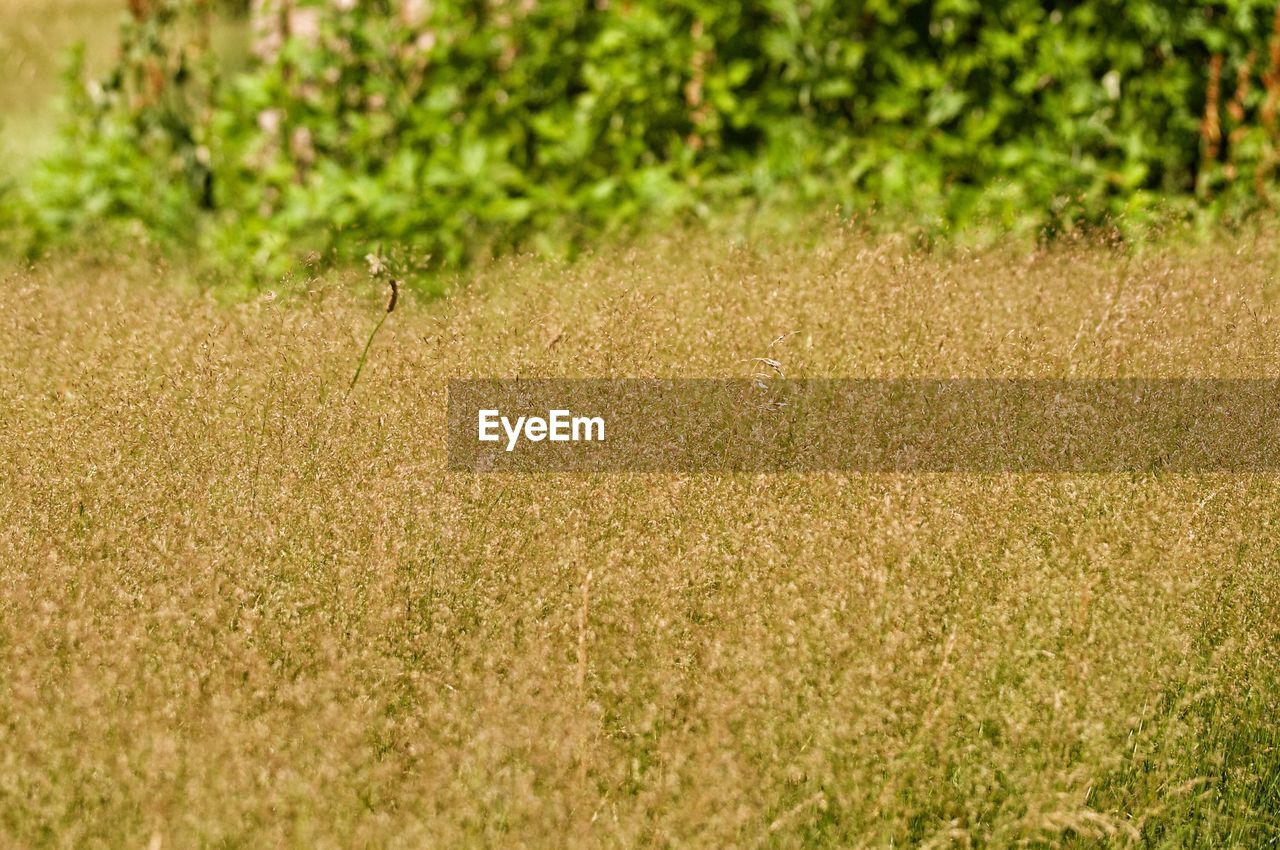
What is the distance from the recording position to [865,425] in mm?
2588

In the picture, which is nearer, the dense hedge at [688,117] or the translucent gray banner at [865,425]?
the translucent gray banner at [865,425]

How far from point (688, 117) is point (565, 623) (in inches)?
102

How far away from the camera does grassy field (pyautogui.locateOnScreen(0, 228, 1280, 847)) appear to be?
78.8 inches

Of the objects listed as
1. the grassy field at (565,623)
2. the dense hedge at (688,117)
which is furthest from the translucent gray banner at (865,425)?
the dense hedge at (688,117)

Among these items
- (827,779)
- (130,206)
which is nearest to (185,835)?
(827,779)

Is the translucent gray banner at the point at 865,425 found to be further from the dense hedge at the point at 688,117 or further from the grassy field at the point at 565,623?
the dense hedge at the point at 688,117

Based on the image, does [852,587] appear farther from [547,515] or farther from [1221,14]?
[1221,14]

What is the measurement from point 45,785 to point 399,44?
297 cm

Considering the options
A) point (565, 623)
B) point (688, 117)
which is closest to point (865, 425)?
point (565, 623)

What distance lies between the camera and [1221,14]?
4395 millimetres

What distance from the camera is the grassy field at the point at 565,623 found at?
2.00 metres

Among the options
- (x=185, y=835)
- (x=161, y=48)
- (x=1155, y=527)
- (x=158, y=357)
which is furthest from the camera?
(x=161, y=48)

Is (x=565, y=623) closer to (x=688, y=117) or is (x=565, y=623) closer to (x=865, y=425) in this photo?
(x=865, y=425)

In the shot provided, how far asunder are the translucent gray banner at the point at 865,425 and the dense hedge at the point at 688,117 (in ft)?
4.98
